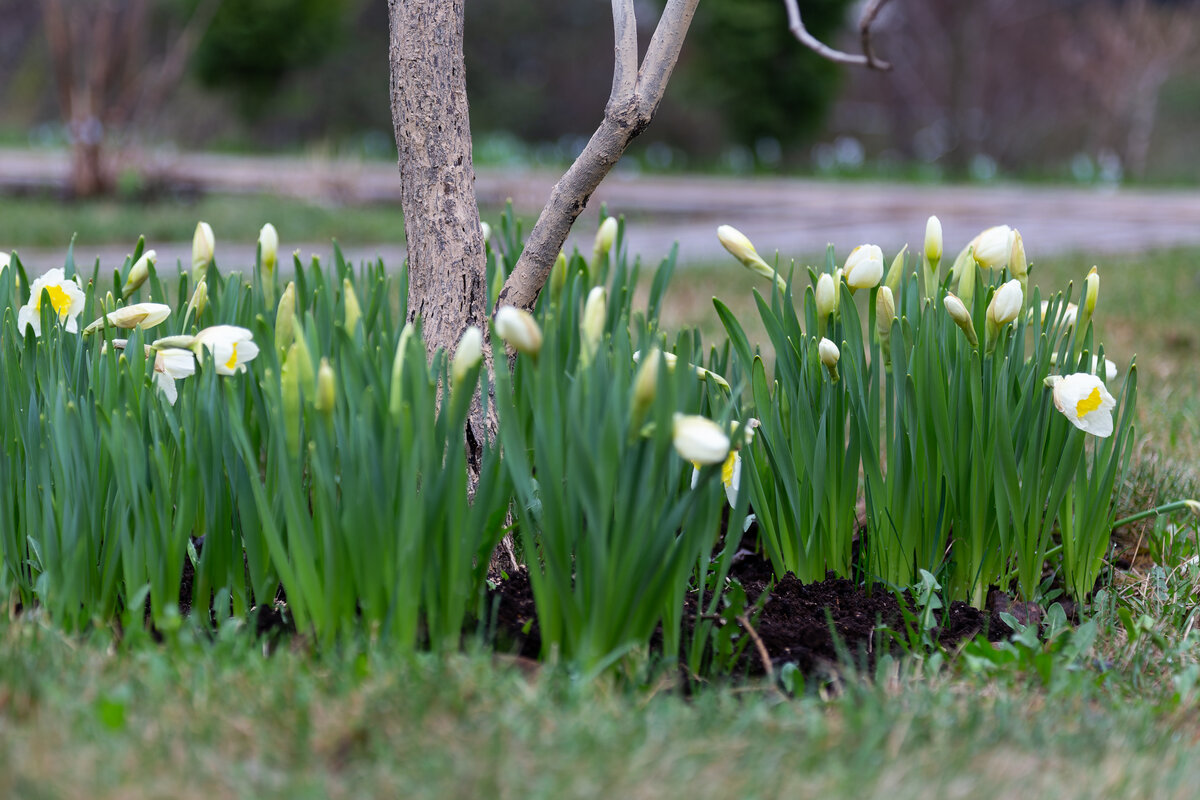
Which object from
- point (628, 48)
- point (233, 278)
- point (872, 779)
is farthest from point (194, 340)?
point (872, 779)

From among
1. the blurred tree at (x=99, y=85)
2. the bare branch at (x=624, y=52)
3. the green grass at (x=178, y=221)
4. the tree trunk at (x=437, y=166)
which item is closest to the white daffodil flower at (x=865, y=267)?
the bare branch at (x=624, y=52)

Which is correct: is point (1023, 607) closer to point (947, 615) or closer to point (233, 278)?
point (947, 615)

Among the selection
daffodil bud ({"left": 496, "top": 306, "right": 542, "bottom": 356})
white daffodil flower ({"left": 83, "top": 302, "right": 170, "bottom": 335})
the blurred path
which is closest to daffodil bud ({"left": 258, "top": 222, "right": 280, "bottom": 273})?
white daffodil flower ({"left": 83, "top": 302, "right": 170, "bottom": 335})

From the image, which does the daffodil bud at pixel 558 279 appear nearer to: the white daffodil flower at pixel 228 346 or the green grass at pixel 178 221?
the white daffodil flower at pixel 228 346

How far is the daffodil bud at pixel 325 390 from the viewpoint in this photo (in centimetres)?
146

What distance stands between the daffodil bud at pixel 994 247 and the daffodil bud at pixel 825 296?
30 centimetres

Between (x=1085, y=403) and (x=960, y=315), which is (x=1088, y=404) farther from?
(x=960, y=315)

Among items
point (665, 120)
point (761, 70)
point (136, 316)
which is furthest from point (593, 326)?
point (665, 120)

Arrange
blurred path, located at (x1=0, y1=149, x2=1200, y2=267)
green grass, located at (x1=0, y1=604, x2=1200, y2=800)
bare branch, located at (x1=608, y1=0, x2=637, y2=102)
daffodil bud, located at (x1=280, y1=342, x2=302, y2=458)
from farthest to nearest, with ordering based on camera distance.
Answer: blurred path, located at (x1=0, y1=149, x2=1200, y2=267) → bare branch, located at (x1=608, y1=0, x2=637, y2=102) → daffodil bud, located at (x1=280, y1=342, x2=302, y2=458) → green grass, located at (x1=0, y1=604, x2=1200, y2=800)

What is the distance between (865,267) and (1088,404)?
0.45 m

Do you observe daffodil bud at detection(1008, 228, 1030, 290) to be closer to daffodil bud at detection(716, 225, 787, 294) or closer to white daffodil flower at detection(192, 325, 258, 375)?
daffodil bud at detection(716, 225, 787, 294)

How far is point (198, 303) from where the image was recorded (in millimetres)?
2055

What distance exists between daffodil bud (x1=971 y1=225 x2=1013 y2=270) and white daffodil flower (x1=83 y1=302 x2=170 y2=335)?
A: 4.86 ft

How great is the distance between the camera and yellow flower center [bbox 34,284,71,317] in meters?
2.03
